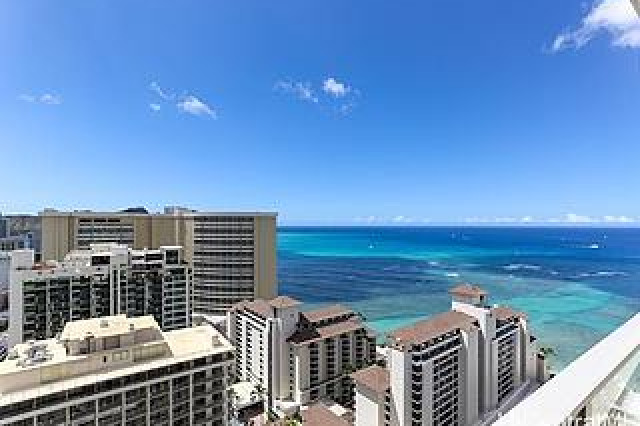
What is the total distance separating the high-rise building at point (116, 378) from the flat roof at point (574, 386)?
6314 millimetres

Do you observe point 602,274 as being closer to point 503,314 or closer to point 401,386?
point 503,314

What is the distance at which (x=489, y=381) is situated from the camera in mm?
10758

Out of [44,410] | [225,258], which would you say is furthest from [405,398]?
[225,258]

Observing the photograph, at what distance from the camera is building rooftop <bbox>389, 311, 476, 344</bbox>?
341 inches

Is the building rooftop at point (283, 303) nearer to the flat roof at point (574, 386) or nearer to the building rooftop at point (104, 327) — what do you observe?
the building rooftop at point (104, 327)

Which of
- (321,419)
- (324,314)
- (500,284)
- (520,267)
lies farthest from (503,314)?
(520,267)

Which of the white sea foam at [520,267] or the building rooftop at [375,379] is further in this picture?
the white sea foam at [520,267]

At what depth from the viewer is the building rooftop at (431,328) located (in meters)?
8.67

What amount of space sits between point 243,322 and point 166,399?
7106mm

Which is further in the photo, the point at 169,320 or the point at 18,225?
the point at 18,225

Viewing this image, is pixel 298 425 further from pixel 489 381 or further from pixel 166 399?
pixel 489 381

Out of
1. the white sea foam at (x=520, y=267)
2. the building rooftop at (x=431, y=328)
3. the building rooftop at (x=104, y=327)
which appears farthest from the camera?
the white sea foam at (x=520, y=267)

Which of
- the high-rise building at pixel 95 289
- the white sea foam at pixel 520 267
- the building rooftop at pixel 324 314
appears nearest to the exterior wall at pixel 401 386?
the building rooftop at pixel 324 314

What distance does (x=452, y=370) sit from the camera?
9.48 m
